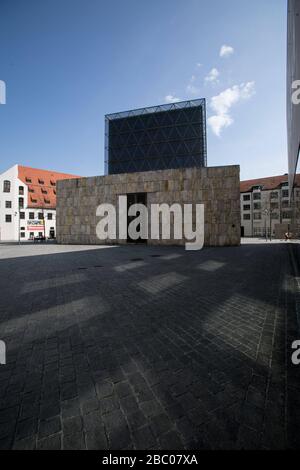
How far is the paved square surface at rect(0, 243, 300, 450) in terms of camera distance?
5.92 ft

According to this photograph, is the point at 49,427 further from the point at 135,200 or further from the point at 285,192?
the point at 285,192

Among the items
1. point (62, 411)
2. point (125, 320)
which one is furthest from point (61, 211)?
point (62, 411)

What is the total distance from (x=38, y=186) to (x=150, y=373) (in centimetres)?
6028

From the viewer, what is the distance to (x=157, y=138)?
186 feet

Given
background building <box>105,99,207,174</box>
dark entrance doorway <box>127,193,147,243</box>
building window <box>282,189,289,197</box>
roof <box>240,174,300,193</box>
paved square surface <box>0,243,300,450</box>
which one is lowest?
paved square surface <box>0,243,300,450</box>

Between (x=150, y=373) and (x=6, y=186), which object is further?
(x=6, y=186)

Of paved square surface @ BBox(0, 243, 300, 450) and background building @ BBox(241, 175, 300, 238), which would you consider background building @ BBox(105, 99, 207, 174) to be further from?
paved square surface @ BBox(0, 243, 300, 450)

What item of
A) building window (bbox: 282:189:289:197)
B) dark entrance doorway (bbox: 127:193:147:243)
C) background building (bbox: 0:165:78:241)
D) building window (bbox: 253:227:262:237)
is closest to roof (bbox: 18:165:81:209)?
background building (bbox: 0:165:78:241)

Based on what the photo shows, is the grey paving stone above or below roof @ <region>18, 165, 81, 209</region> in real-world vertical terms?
below

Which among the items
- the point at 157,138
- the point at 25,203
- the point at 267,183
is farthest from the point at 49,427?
the point at 267,183

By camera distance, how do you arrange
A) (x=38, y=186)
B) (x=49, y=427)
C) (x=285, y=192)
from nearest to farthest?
1. (x=49, y=427)
2. (x=38, y=186)
3. (x=285, y=192)

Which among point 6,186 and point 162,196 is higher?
point 6,186

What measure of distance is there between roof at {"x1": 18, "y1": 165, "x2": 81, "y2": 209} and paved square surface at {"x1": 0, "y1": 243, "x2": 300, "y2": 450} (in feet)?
174
